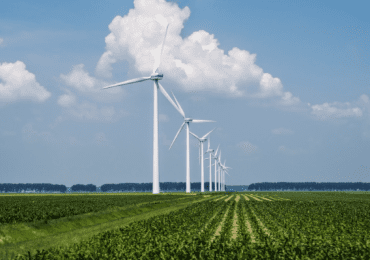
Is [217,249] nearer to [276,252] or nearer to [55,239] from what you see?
[276,252]

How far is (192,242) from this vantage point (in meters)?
25.9

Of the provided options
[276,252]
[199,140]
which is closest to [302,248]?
[276,252]

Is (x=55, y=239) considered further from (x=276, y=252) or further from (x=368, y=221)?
(x=368, y=221)

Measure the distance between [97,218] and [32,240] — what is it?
52.3 feet

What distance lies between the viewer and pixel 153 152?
10131 cm

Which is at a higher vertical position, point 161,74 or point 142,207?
point 161,74

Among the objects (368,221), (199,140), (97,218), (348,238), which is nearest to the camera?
(348,238)

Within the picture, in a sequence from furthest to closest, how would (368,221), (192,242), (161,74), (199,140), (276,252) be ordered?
(199,140), (161,74), (368,221), (192,242), (276,252)

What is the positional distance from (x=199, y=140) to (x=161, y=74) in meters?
76.0

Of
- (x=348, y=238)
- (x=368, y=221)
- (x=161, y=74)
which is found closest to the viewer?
(x=348, y=238)

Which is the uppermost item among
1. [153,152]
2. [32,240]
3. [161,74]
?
[161,74]

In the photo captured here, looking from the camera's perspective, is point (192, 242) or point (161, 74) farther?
point (161, 74)

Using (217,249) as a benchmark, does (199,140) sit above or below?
above

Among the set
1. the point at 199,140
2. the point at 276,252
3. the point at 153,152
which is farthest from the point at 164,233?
the point at 199,140
